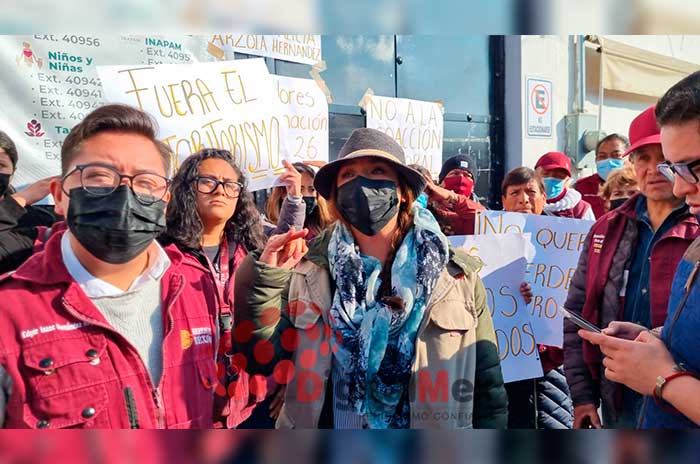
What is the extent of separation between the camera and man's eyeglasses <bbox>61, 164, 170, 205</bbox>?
1.66 m

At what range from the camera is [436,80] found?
Answer: 203 cm

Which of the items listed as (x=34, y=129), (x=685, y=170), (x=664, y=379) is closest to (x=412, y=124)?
(x=685, y=170)

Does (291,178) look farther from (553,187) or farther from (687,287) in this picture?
(687,287)

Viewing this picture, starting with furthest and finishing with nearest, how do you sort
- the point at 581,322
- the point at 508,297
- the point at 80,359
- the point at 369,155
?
1. the point at 508,297
2. the point at 581,322
3. the point at 369,155
4. the point at 80,359

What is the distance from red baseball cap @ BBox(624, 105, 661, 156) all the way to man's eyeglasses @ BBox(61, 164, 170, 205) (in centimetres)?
164

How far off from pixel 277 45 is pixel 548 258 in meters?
1.34

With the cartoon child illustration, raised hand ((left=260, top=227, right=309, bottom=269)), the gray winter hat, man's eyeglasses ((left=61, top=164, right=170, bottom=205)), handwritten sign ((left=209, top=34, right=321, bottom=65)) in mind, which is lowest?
raised hand ((left=260, top=227, right=309, bottom=269))

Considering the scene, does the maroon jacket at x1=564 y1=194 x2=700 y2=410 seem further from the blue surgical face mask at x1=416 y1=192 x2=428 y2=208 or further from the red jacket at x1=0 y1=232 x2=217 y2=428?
the red jacket at x1=0 y1=232 x2=217 y2=428

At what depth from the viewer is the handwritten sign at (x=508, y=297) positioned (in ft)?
7.04

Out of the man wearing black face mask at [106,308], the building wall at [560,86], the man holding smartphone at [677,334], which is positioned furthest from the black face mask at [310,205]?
the man holding smartphone at [677,334]

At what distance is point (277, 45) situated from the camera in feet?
6.23

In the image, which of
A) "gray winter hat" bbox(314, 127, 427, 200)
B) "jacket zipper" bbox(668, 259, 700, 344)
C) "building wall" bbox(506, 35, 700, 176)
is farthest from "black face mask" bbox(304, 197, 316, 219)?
"jacket zipper" bbox(668, 259, 700, 344)
